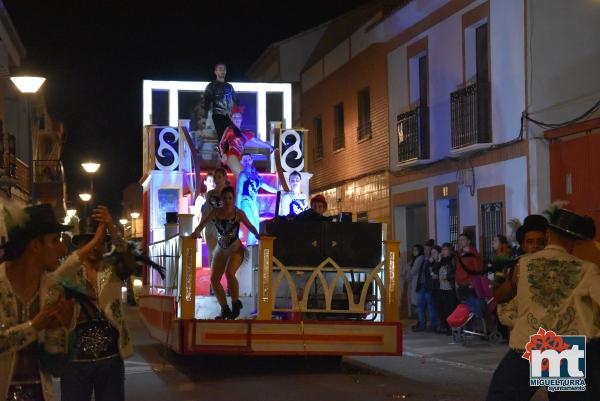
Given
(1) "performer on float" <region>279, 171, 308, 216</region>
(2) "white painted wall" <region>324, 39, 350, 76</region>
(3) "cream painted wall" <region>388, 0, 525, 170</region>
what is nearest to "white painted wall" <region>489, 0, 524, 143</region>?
(3) "cream painted wall" <region>388, 0, 525, 170</region>

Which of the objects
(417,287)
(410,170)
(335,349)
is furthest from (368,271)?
(410,170)

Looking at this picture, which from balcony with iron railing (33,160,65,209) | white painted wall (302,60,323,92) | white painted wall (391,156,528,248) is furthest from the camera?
balcony with iron railing (33,160,65,209)

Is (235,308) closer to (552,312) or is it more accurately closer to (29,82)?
(552,312)

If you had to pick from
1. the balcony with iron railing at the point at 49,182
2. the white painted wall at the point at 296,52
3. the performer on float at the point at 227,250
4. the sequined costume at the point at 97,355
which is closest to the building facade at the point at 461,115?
the white painted wall at the point at 296,52

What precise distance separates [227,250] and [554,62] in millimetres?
8439

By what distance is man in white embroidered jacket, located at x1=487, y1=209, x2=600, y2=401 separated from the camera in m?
6.15

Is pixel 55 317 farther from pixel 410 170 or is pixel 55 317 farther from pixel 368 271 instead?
pixel 410 170

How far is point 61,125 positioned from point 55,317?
172 ft

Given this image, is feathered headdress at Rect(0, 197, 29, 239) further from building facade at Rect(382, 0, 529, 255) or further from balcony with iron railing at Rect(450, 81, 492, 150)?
balcony with iron railing at Rect(450, 81, 492, 150)

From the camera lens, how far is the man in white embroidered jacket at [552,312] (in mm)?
6152

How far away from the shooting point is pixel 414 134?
23.2 m

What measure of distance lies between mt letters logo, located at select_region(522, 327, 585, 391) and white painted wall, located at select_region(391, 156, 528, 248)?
41.1 ft

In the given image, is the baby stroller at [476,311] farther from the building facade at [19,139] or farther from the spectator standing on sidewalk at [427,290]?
the building facade at [19,139]

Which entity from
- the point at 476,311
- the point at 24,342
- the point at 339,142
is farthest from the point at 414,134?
the point at 24,342
